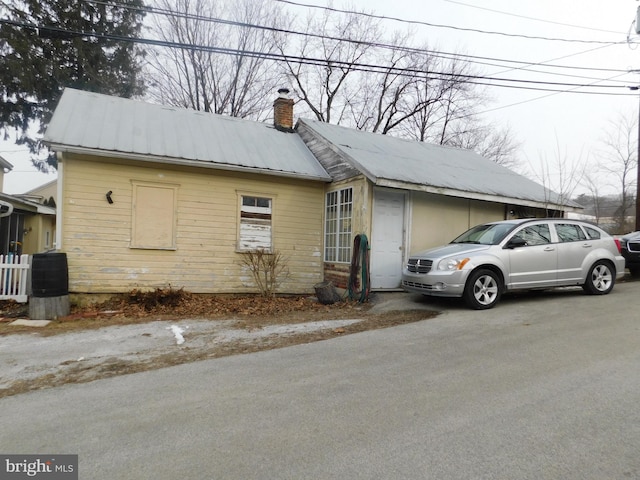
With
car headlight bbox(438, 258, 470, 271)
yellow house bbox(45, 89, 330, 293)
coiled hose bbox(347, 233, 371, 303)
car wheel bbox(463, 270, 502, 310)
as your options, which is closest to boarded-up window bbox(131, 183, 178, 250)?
yellow house bbox(45, 89, 330, 293)

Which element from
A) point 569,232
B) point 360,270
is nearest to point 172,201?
point 360,270

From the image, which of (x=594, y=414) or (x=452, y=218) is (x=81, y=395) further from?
(x=452, y=218)

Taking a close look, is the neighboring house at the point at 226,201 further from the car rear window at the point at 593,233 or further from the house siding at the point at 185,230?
the car rear window at the point at 593,233

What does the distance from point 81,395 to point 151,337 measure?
236 centimetres

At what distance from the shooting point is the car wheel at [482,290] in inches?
290

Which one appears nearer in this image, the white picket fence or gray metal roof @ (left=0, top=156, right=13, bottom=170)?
the white picket fence

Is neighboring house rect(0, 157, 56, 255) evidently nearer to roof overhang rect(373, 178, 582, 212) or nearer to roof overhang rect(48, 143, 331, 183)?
roof overhang rect(48, 143, 331, 183)

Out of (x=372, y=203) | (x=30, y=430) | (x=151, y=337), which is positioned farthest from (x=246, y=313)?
(x=30, y=430)

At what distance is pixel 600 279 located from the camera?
8.56 m

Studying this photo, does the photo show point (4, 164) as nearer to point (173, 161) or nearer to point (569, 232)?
point (173, 161)

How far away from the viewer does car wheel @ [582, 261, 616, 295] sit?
846 cm

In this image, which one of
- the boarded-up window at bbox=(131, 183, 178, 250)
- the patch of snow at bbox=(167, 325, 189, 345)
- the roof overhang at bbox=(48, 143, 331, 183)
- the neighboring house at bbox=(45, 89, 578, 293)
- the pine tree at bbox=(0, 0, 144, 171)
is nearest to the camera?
the patch of snow at bbox=(167, 325, 189, 345)

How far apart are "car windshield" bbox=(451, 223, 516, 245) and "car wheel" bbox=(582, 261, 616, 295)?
2.15m

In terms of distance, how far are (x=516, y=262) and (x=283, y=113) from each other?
866 cm
